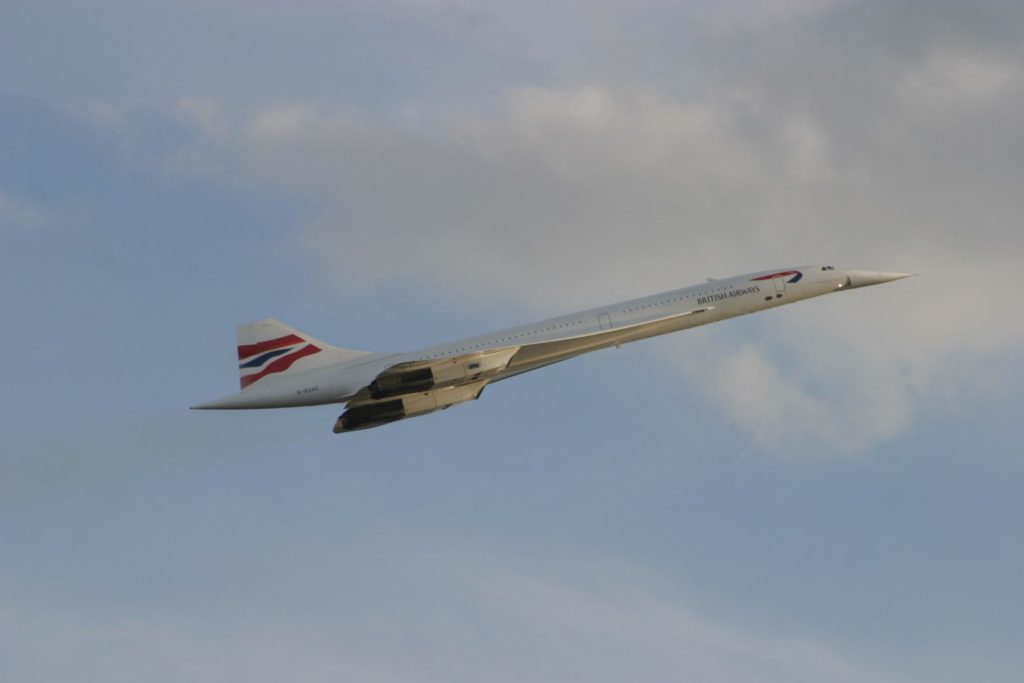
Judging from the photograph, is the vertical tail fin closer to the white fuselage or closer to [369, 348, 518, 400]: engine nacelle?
the white fuselage

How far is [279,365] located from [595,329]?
12277 millimetres

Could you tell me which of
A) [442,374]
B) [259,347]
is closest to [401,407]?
[442,374]

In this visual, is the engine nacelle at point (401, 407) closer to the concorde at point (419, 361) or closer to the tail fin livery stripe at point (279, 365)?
the concorde at point (419, 361)

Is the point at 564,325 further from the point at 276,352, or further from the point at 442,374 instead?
the point at 276,352

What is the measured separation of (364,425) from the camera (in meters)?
47.2

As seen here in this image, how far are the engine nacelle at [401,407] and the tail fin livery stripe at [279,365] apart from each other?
284 centimetres

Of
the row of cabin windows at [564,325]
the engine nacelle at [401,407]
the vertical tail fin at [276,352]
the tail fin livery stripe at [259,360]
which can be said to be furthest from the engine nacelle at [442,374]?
the tail fin livery stripe at [259,360]

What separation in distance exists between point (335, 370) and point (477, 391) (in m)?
5.76

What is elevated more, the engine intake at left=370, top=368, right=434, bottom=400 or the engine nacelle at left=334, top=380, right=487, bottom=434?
the engine intake at left=370, top=368, right=434, bottom=400

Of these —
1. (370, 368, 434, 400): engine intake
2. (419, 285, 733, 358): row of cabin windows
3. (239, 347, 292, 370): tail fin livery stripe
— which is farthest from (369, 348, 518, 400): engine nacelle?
(239, 347, 292, 370): tail fin livery stripe

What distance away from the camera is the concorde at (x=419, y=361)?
1773 inches

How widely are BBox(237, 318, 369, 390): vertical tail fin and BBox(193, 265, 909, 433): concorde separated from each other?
38 mm

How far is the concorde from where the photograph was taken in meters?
45.0

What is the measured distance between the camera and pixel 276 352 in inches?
1809
